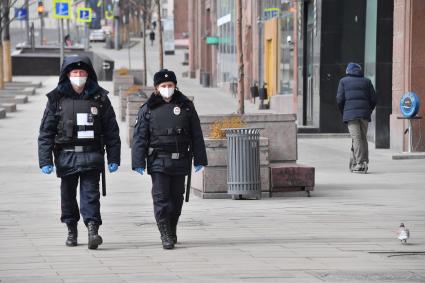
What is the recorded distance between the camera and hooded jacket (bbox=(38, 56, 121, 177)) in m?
11.5

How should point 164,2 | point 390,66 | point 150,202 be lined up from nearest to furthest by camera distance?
point 150,202, point 390,66, point 164,2

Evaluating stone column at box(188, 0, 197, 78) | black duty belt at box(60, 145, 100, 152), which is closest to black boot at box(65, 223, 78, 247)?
black duty belt at box(60, 145, 100, 152)

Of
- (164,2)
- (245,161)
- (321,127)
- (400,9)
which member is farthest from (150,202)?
(164,2)

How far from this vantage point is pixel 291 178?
647 inches

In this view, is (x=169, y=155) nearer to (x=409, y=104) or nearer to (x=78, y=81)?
(x=78, y=81)

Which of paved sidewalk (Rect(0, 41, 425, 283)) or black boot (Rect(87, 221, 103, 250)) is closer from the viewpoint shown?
paved sidewalk (Rect(0, 41, 425, 283))

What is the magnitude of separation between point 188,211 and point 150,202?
133cm

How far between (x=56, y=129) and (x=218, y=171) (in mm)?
4860

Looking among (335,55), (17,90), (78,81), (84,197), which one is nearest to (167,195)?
(84,197)

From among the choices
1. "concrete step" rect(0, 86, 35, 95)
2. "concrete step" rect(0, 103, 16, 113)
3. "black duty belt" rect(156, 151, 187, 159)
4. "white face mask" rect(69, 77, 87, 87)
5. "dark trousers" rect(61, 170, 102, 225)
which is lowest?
"concrete step" rect(0, 86, 35, 95)

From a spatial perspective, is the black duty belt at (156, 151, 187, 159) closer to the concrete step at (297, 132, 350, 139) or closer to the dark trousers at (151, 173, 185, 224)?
the dark trousers at (151, 173, 185, 224)

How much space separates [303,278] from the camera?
974 cm

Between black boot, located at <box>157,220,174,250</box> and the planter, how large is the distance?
4.59m

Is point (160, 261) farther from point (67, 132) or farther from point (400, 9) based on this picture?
point (400, 9)
